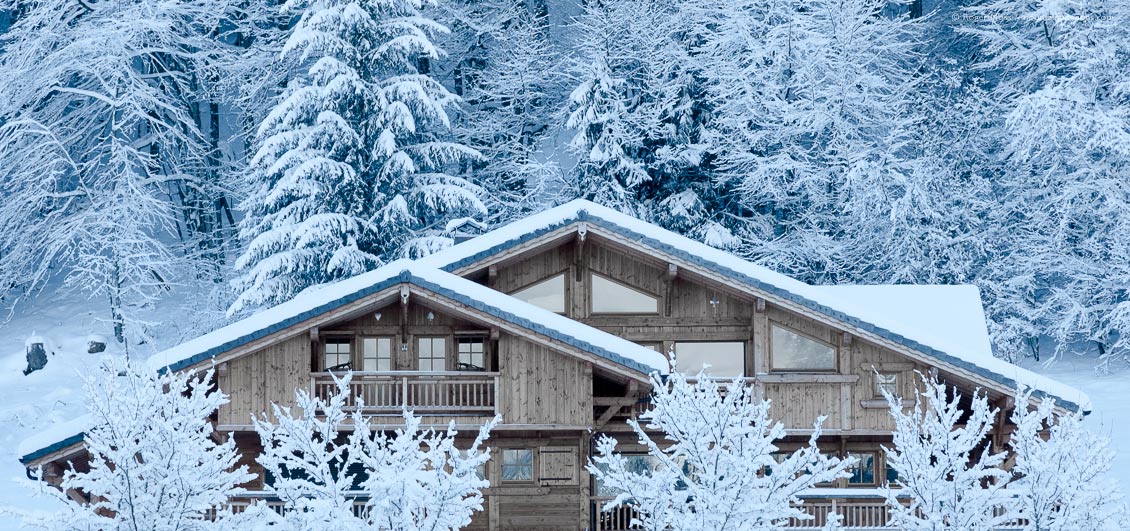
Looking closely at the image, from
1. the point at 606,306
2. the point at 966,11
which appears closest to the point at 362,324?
the point at 606,306

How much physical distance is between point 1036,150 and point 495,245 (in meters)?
19.9

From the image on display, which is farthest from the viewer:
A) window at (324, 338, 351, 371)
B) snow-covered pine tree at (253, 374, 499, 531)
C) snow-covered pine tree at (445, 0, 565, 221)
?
snow-covered pine tree at (445, 0, 565, 221)

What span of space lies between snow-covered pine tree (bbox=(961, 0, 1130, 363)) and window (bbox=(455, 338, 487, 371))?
1663 centimetres

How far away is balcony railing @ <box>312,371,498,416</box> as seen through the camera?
23.3m

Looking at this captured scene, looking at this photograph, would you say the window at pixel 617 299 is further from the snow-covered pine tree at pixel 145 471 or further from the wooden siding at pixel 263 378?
the snow-covered pine tree at pixel 145 471

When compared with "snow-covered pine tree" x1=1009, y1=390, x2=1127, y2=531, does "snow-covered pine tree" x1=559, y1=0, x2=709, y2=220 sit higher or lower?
higher

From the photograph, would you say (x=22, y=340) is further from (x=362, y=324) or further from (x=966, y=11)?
(x=966, y=11)

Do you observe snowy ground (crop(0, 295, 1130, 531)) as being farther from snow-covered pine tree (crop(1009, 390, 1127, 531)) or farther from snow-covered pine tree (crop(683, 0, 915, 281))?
snow-covered pine tree (crop(1009, 390, 1127, 531))

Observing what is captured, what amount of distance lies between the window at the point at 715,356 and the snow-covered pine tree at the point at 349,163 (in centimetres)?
873

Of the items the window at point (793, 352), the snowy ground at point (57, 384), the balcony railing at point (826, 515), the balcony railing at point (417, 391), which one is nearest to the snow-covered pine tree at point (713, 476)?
the balcony railing at point (417, 391)

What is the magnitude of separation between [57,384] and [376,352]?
14784 millimetres

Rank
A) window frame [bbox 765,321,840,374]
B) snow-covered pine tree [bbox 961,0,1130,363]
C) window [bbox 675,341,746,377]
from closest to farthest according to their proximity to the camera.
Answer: window frame [bbox 765,321,840,374], window [bbox 675,341,746,377], snow-covered pine tree [bbox 961,0,1130,363]

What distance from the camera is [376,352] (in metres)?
24.6

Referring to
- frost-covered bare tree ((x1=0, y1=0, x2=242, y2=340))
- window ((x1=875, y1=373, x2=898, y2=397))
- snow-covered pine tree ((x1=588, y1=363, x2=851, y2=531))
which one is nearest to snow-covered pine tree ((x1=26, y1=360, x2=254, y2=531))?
snow-covered pine tree ((x1=588, y1=363, x2=851, y2=531))
